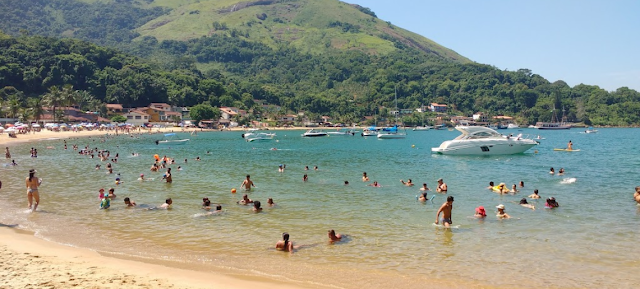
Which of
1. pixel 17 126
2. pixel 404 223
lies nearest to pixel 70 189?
pixel 404 223

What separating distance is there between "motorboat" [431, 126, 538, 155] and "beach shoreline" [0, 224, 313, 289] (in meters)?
43.6

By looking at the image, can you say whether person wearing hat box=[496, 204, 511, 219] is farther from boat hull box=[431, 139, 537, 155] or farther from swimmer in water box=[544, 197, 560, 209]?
boat hull box=[431, 139, 537, 155]

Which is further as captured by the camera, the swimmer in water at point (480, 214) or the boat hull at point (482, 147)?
the boat hull at point (482, 147)

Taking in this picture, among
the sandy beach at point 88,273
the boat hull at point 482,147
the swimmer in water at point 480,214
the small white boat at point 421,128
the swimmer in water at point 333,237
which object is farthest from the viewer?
the small white boat at point 421,128

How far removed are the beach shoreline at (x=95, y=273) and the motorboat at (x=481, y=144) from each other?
43598mm

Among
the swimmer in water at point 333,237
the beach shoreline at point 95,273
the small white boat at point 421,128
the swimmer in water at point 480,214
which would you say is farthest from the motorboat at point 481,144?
the small white boat at point 421,128

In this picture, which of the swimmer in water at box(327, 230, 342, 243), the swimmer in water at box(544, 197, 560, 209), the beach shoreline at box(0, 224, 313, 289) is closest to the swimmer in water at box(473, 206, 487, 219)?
the swimmer in water at box(544, 197, 560, 209)

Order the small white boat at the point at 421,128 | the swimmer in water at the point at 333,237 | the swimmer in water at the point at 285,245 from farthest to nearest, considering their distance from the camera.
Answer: the small white boat at the point at 421,128, the swimmer in water at the point at 333,237, the swimmer in water at the point at 285,245

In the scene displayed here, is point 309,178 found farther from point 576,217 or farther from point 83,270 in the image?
point 83,270

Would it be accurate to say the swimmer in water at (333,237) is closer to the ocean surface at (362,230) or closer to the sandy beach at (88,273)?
the ocean surface at (362,230)

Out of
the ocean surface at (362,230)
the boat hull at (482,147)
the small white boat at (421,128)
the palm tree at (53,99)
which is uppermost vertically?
the palm tree at (53,99)

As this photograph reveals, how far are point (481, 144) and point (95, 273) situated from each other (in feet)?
153

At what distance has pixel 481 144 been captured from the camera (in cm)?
5088

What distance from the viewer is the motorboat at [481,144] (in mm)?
51000
